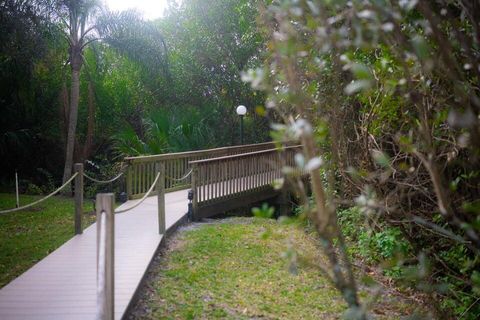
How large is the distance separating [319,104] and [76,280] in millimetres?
3969

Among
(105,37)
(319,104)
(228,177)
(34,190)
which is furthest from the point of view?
(34,190)

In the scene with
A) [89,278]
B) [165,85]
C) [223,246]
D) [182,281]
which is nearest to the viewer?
[89,278]

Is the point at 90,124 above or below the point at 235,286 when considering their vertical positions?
above

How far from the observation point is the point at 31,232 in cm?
949

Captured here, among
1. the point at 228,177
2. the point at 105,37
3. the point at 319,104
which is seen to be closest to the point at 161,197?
the point at 228,177

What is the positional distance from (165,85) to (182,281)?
15.4 metres

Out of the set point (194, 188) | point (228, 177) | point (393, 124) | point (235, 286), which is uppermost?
point (393, 124)

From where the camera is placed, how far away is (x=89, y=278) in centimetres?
596

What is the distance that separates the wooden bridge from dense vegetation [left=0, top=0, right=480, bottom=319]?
0.49 metres

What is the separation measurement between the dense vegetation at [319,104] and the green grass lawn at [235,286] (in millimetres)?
865

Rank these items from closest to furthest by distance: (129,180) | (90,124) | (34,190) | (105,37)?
(129,180) < (105,37) < (34,190) < (90,124)

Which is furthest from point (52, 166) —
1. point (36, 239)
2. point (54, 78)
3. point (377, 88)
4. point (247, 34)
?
point (377, 88)

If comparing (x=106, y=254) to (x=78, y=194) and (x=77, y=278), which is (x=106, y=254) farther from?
(x=78, y=194)

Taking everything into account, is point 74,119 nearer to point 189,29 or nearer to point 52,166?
point 52,166
